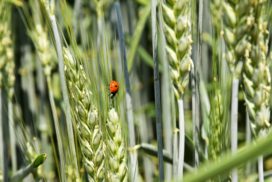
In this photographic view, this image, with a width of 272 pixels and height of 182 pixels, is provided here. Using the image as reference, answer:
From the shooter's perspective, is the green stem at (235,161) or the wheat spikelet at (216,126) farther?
the wheat spikelet at (216,126)

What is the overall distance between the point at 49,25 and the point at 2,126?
0.43m

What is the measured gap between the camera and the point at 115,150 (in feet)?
2.41

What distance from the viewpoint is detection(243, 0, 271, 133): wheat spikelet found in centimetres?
74

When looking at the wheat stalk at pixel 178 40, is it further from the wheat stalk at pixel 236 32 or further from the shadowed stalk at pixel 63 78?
the shadowed stalk at pixel 63 78

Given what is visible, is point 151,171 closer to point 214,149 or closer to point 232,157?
point 214,149

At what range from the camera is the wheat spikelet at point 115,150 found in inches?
28.9

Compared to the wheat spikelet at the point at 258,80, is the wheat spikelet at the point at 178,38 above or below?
above

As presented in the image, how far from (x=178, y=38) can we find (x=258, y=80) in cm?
14

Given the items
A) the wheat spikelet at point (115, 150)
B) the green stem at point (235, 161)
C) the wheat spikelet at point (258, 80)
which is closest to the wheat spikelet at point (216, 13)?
the wheat spikelet at point (258, 80)

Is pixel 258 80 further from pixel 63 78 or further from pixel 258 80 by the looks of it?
pixel 63 78

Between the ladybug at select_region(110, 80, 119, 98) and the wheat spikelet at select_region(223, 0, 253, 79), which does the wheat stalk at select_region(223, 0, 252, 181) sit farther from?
the ladybug at select_region(110, 80, 119, 98)

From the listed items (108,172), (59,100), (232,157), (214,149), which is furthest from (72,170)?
(59,100)

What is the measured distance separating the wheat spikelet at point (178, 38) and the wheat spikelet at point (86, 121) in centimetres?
12

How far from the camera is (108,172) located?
745 millimetres
